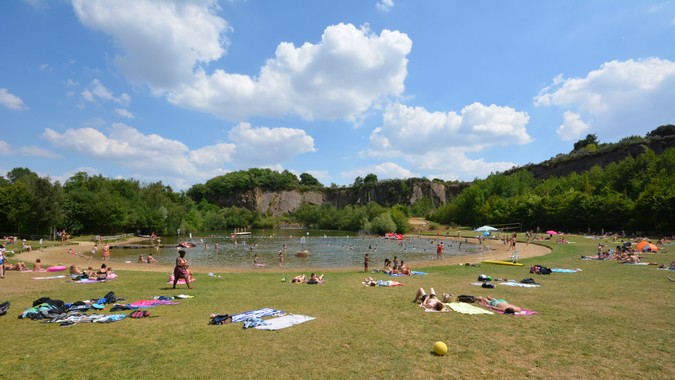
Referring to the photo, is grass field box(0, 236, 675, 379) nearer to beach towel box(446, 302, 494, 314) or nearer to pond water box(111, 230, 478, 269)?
beach towel box(446, 302, 494, 314)

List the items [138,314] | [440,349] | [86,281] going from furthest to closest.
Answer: [86,281]
[138,314]
[440,349]

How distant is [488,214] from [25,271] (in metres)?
89.4

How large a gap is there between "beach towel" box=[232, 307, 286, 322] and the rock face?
140 meters

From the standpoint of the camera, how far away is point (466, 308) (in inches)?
476

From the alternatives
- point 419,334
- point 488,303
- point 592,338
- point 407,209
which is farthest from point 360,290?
point 407,209

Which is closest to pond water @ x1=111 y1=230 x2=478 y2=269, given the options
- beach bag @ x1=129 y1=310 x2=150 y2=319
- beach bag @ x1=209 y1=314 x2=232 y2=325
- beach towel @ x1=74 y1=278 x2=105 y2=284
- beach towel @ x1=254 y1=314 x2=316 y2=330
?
beach towel @ x1=74 y1=278 x2=105 y2=284

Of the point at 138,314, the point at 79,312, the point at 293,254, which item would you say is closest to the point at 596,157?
the point at 293,254

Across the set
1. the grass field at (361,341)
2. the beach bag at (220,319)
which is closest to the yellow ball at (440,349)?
the grass field at (361,341)

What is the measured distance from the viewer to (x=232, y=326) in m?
10.1

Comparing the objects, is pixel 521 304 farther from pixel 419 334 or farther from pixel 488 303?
pixel 419 334

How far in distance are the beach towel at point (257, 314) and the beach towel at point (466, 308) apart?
18.0 ft

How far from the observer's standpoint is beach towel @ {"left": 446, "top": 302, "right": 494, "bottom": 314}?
11611mm

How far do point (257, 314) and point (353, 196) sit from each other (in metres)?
162

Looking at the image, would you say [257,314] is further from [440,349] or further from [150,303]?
[440,349]
